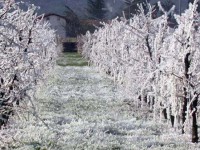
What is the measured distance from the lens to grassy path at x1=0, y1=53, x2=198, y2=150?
14297 mm

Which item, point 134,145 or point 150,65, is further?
point 150,65

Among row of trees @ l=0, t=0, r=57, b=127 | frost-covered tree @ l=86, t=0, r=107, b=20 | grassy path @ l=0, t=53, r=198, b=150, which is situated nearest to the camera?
row of trees @ l=0, t=0, r=57, b=127

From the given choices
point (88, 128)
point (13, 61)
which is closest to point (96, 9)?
point (88, 128)

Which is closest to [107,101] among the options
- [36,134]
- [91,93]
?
[91,93]

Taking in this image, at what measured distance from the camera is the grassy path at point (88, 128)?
46.9 ft

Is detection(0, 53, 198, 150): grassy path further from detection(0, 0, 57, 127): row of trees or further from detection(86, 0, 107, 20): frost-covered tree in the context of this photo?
detection(86, 0, 107, 20): frost-covered tree

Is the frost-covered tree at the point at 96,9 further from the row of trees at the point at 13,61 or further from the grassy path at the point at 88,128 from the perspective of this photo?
the row of trees at the point at 13,61

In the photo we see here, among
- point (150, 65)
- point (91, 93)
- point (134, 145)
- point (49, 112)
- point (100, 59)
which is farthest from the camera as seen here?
point (100, 59)

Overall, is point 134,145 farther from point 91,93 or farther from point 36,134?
point 91,93

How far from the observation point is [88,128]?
17.1 m

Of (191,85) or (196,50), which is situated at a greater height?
(196,50)

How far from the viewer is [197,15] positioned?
15.3 meters

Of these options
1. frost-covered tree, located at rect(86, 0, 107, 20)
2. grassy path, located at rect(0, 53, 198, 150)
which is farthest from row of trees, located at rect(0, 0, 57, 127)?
frost-covered tree, located at rect(86, 0, 107, 20)

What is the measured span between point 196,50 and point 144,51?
284 inches
